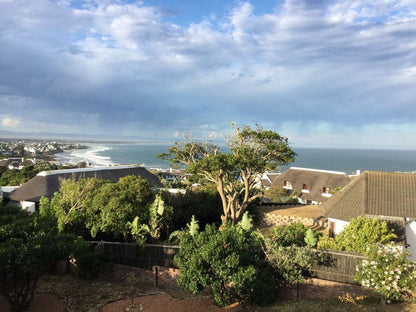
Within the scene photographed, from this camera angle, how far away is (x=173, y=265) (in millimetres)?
12617

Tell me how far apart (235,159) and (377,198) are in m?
8.55

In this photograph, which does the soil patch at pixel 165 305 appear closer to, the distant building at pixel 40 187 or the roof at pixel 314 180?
the distant building at pixel 40 187

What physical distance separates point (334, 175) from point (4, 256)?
3437 centimetres

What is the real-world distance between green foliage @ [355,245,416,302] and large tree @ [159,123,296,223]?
9.60 m

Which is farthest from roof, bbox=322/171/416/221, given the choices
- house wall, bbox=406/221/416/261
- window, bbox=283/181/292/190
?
window, bbox=283/181/292/190

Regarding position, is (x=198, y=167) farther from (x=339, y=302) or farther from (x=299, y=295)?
(x=339, y=302)

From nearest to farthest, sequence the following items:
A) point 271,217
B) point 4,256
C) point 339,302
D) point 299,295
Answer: point 4,256, point 339,302, point 299,295, point 271,217

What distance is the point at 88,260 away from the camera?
1202 centimetres

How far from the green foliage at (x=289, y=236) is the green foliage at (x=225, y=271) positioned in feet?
5.08

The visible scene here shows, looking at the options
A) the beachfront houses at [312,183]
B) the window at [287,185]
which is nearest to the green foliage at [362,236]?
the beachfront houses at [312,183]

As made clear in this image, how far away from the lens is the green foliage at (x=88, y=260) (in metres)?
12.0

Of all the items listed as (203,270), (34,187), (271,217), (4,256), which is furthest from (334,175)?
(4,256)

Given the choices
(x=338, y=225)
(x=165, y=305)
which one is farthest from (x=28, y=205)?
(x=338, y=225)

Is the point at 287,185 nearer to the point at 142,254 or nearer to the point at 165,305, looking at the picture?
the point at 142,254
